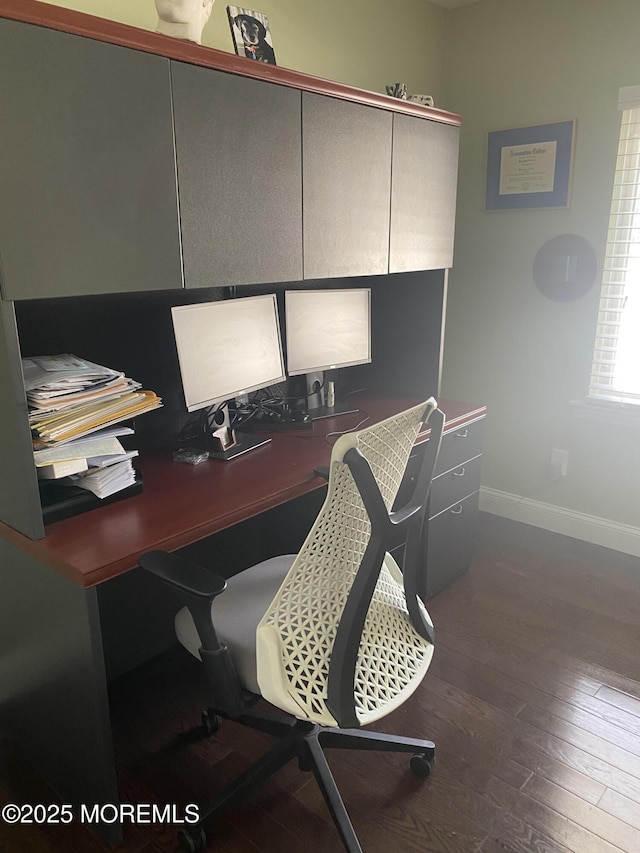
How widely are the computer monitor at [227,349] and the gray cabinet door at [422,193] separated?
1.77 feet

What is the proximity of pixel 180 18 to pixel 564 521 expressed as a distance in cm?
266

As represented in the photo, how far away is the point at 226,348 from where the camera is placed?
206cm

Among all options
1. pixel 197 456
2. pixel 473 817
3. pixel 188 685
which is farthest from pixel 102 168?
pixel 473 817

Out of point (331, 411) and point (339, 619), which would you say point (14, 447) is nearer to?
point (339, 619)

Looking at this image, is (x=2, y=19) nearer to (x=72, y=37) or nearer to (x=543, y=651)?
(x=72, y=37)

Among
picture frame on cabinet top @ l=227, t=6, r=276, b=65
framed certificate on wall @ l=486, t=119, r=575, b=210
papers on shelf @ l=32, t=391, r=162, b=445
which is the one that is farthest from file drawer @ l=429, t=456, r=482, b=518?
picture frame on cabinet top @ l=227, t=6, r=276, b=65

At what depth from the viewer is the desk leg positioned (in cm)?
145

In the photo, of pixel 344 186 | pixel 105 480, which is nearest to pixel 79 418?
pixel 105 480

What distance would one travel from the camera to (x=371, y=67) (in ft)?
9.14

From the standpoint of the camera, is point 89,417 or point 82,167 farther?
point 89,417

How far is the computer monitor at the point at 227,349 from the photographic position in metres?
1.93

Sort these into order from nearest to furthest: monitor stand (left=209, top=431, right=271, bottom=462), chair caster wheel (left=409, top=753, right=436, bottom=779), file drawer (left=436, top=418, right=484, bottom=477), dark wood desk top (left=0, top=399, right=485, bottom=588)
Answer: dark wood desk top (left=0, top=399, right=485, bottom=588) → chair caster wheel (left=409, top=753, right=436, bottom=779) → monitor stand (left=209, top=431, right=271, bottom=462) → file drawer (left=436, top=418, right=484, bottom=477)

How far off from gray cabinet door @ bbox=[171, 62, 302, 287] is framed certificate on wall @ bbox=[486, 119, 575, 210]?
1.49 m

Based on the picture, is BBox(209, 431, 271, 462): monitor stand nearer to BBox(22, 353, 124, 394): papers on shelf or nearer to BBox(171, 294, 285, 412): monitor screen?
BBox(171, 294, 285, 412): monitor screen
